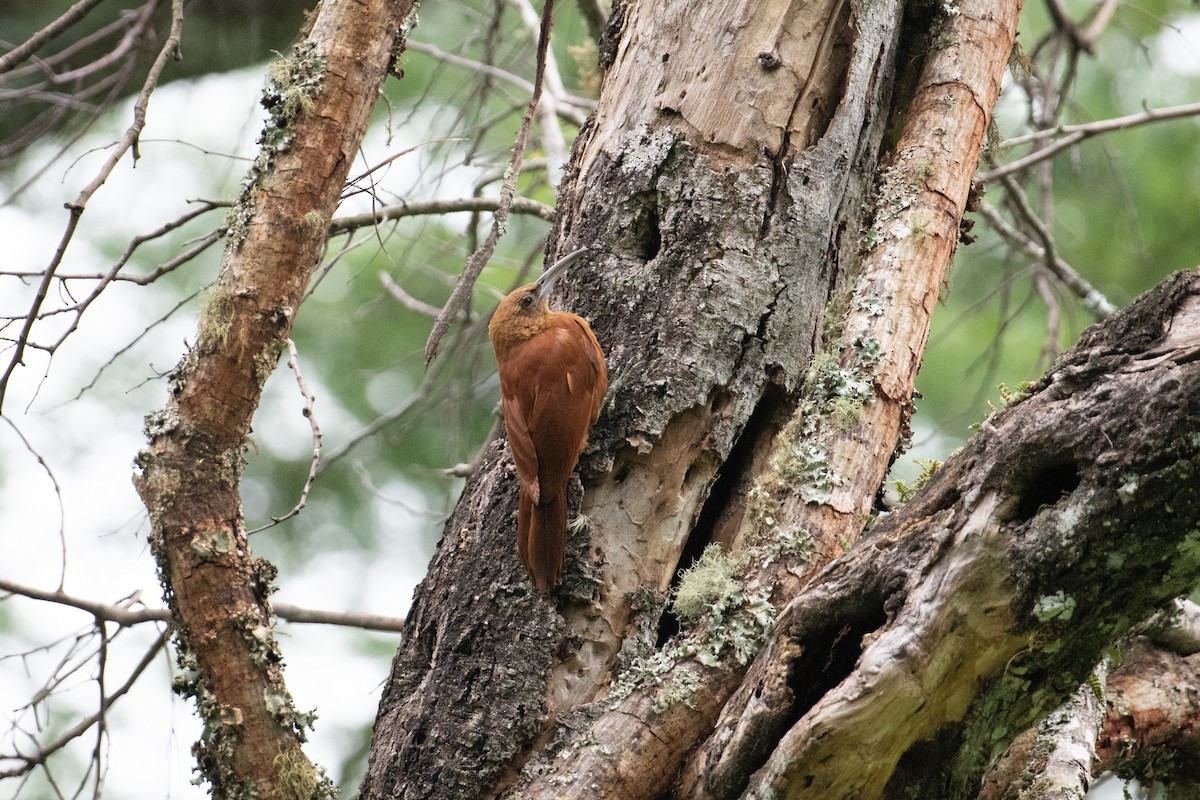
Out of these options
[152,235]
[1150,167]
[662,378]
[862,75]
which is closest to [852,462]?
[662,378]

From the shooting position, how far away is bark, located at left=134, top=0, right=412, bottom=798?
2.26 metres

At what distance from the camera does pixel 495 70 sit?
4.58 metres

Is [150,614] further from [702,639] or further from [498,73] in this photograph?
[498,73]

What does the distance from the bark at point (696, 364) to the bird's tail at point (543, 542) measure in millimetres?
47

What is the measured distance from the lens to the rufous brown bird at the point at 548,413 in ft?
8.16

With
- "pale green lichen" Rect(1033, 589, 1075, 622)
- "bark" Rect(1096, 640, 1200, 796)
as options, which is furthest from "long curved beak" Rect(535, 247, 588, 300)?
"bark" Rect(1096, 640, 1200, 796)

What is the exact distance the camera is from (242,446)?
237 cm

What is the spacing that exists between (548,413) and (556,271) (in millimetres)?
411

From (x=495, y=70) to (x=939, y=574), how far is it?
339cm

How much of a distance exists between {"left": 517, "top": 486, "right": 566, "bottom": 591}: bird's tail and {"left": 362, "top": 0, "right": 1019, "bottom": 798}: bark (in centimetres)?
5

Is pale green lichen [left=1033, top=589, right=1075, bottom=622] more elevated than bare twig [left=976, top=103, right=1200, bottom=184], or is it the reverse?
bare twig [left=976, top=103, right=1200, bottom=184]

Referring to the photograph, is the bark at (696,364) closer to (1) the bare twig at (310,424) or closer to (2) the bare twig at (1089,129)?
(1) the bare twig at (310,424)

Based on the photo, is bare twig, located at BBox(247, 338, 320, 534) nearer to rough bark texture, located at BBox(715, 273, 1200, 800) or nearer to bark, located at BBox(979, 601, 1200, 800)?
rough bark texture, located at BBox(715, 273, 1200, 800)

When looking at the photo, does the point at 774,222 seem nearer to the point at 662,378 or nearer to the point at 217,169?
the point at 662,378
